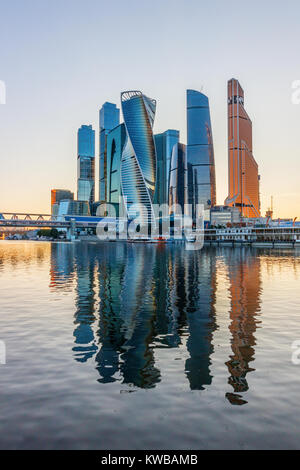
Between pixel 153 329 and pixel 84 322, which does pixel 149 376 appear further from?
pixel 84 322

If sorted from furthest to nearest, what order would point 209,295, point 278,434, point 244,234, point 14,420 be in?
point 244,234, point 209,295, point 14,420, point 278,434

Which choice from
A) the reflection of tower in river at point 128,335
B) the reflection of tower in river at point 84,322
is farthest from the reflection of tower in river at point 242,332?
the reflection of tower in river at point 84,322

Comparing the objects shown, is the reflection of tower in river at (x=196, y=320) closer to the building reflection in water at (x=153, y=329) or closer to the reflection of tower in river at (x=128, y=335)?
the building reflection in water at (x=153, y=329)

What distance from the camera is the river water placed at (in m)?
8.86

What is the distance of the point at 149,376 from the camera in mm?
12602

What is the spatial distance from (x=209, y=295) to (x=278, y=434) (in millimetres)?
22073

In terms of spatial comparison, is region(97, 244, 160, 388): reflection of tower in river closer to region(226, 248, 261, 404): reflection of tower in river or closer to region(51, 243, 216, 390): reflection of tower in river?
region(51, 243, 216, 390): reflection of tower in river

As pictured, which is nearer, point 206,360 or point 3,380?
point 3,380

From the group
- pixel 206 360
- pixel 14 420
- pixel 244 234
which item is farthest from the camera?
pixel 244 234

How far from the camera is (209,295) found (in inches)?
1215

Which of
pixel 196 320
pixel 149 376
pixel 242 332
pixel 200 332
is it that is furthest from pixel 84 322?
pixel 149 376

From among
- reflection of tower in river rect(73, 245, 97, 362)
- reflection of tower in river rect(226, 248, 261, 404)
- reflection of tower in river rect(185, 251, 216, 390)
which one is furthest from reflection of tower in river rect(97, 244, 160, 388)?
reflection of tower in river rect(226, 248, 261, 404)
